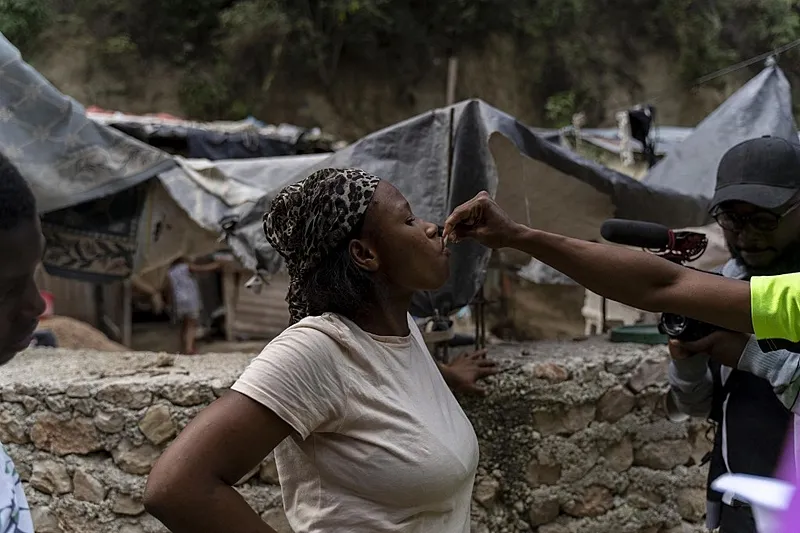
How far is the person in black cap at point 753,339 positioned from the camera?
167cm

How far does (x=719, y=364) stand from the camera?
1.96 m

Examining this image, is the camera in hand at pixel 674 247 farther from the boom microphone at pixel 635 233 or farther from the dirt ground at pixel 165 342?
the dirt ground at pixel 165 342

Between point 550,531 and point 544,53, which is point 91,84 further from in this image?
point 550,531

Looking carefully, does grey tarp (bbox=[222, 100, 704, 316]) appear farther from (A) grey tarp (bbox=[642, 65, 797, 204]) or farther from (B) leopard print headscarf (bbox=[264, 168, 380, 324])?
(B) leopard print headscarf (bbox=[264, 168, 380, 324])

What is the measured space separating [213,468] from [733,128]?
3.71 metres

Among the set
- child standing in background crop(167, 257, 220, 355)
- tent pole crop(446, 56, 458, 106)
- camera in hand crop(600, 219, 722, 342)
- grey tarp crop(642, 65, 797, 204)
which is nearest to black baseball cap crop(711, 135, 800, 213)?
camera in hand crop(600, 219, 722, 342)

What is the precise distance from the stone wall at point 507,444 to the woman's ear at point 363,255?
1.46m

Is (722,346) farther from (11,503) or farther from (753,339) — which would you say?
(11,503)

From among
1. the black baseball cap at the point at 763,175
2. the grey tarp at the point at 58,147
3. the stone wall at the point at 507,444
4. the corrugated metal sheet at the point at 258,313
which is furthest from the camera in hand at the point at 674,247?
the corrugated metal sheet at the point at 258,313

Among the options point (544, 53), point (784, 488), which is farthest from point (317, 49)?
point (784, 488)

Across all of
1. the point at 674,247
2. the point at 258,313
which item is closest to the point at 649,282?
the point at 674,247

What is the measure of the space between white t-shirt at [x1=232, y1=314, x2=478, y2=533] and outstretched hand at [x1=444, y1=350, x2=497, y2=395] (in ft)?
3.90

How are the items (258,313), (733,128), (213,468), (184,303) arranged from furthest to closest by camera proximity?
(258,313) → (184,303) → (733,128) → (213,468)

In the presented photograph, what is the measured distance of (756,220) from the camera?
171 centimetres
